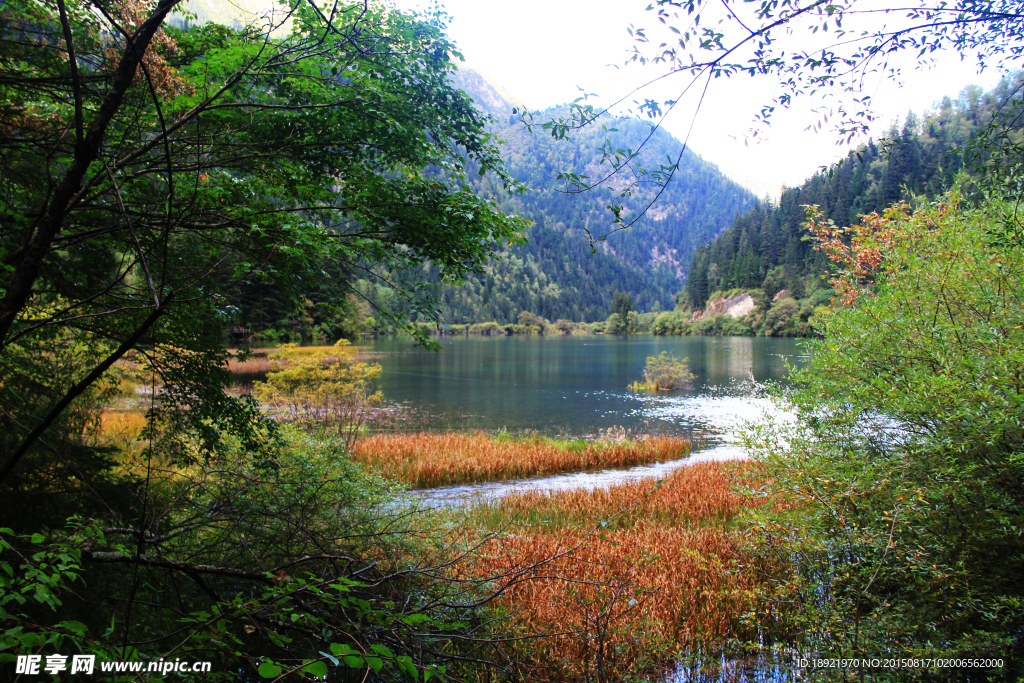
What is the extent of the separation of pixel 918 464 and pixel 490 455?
42.5 feet

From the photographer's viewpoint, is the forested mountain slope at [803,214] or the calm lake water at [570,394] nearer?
the calm lake water at [570,394]

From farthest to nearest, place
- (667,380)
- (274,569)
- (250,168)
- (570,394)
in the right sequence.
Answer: (667,380)
(570,394)
(250,168)
(274,569)

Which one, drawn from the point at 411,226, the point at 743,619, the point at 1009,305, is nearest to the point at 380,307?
the point at 411,226

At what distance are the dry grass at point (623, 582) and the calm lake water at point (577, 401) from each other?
110 inches

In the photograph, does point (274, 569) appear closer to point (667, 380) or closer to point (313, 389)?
point (313, 389)

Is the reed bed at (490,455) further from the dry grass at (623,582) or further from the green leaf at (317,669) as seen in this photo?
the green leaf at (317,669)

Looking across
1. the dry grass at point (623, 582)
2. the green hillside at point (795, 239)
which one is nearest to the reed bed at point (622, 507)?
the dry grass at point (623, 582)

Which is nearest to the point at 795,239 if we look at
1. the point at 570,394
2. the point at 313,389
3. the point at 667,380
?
the point at 667,380

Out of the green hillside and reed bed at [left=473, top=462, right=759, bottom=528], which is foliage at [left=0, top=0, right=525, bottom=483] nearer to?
reed bed at [left=473, top=462, right=759, bottom=528]

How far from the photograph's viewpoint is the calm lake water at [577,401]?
18.1m

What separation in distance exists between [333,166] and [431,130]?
103cm

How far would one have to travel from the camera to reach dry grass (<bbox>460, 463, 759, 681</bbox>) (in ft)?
16.5

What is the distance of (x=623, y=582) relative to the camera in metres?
4.11

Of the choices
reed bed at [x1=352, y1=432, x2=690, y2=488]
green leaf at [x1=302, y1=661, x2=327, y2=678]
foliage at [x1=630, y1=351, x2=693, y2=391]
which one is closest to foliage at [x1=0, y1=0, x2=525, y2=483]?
green leaf at [x1=302, y1=661, x2=327, y2=678]
